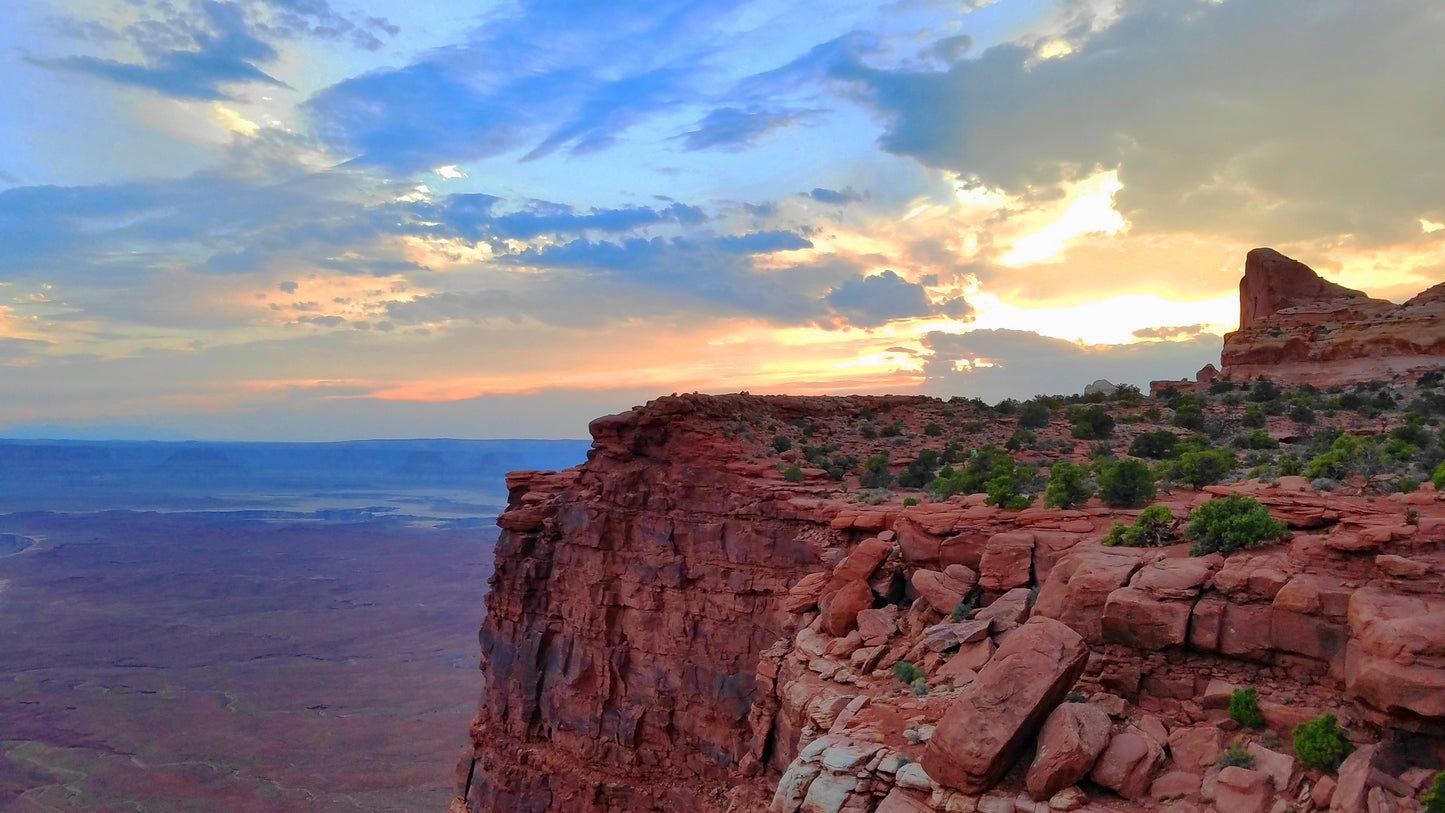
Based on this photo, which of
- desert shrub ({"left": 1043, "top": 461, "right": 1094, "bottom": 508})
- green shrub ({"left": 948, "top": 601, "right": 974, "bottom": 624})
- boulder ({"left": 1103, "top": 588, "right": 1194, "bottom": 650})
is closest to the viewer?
boulder ({"left": 1103, "top": 588, "right": 1194, "bottom": 650})

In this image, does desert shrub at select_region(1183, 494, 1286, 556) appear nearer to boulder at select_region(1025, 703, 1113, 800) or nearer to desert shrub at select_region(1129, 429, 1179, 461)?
boulder at select_region(1025, 703, 1113, 800)

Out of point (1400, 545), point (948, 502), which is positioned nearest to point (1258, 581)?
point (1400, 545)

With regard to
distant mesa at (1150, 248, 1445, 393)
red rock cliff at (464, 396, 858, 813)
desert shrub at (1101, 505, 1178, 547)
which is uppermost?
distant mesa at (1150, 248, 1445, 393)

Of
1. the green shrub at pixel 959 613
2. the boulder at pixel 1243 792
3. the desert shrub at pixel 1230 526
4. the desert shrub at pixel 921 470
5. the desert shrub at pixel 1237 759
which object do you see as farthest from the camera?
the desert shrub at pixel 921 470

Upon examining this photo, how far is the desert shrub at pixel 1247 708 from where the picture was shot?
33.7ft

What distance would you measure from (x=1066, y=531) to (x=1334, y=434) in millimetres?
14153

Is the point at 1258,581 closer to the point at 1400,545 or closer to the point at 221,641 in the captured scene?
the point at 1400,545

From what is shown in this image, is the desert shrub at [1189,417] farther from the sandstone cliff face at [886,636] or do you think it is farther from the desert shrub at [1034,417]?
the desert shrub at [1034,417]

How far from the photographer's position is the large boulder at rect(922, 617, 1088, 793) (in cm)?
962

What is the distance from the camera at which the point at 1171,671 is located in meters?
11.3

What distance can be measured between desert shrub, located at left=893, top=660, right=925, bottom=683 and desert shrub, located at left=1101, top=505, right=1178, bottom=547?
429 centimetres

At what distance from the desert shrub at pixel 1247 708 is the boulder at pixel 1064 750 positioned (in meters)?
1.72

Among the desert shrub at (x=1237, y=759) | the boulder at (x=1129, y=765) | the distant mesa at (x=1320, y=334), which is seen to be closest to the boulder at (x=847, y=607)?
the boulder at (x=1129, y=765)

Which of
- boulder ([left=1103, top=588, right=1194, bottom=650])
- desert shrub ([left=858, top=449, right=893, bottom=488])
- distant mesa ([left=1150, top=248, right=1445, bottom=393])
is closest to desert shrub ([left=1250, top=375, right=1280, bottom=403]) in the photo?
distant mesa ([left=1150, top=248, right=1445, bottom=393])
